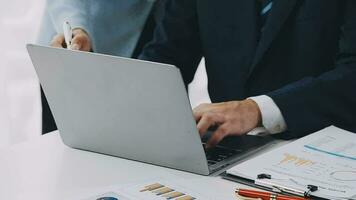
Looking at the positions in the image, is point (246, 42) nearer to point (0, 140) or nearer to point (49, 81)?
point (49, 81)

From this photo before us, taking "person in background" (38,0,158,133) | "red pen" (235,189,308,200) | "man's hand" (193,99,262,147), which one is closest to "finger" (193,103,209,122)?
"man's hand" (193,99,262,147)

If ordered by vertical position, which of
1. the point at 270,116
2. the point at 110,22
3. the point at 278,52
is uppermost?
the point at 110,22

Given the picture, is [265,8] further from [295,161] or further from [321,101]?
[295,161]

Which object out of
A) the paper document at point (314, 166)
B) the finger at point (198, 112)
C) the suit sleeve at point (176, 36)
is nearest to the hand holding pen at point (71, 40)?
the suit sleeve at point (176, 36)

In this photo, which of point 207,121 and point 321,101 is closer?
point 207,121

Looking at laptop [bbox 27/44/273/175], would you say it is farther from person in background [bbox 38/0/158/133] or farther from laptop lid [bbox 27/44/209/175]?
person in background [bbox 38/0/158/133]

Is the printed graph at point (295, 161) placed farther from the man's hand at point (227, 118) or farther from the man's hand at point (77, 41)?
the man's hand at point (77, 41)

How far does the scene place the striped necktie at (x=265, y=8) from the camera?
4.58 feet

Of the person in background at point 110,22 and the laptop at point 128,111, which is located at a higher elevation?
the person in background at point 110,22

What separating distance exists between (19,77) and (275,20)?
1274mm

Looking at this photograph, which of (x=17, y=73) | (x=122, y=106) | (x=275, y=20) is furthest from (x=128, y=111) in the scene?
(x=17, y=73)

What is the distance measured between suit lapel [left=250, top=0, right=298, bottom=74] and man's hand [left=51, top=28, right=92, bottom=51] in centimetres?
43

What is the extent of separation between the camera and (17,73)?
90.0 inches

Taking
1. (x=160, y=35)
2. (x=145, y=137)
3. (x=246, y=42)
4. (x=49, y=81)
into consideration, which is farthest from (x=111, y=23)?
(x=145, y=137)
